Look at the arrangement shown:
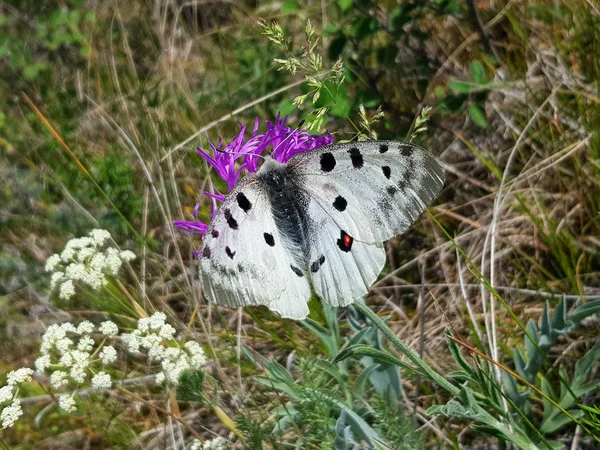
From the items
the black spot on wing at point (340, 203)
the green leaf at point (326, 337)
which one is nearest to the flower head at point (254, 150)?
the black spot on wing at point (340, 203)

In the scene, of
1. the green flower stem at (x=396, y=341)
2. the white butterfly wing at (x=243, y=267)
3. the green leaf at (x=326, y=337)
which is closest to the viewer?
the green flower stem at (x=396, y=341)

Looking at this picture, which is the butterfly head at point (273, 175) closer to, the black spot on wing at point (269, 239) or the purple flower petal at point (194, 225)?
the black spot on wing at point (269, 239)

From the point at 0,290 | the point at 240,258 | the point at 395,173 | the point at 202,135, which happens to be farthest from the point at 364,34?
the point at 0,290

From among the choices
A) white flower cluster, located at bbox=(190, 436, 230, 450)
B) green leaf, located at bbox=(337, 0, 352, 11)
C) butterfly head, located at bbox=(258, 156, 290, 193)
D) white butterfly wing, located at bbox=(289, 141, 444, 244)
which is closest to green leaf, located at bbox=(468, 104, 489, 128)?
green leaf, located at bbox=(337, 0, 352, 11)

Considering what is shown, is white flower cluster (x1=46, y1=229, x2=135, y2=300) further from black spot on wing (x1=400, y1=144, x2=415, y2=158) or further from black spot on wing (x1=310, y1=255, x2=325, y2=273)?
black spot on wing (x1=400, y1=144, x2=415, y2=158)

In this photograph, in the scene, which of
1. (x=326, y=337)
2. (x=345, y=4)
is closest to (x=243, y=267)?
(x=326, y=337)

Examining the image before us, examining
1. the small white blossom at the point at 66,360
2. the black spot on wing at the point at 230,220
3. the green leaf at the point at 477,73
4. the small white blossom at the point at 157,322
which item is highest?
the green leaf at the point at 477,73

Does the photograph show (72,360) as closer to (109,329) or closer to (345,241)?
(109,329)

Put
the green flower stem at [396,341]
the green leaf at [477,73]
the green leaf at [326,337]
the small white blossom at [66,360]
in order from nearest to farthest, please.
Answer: the green flower stem at [396,341] → the small white blossom at [66,360] → the green leaf at [326,337] → the green leaf at [477,73]
